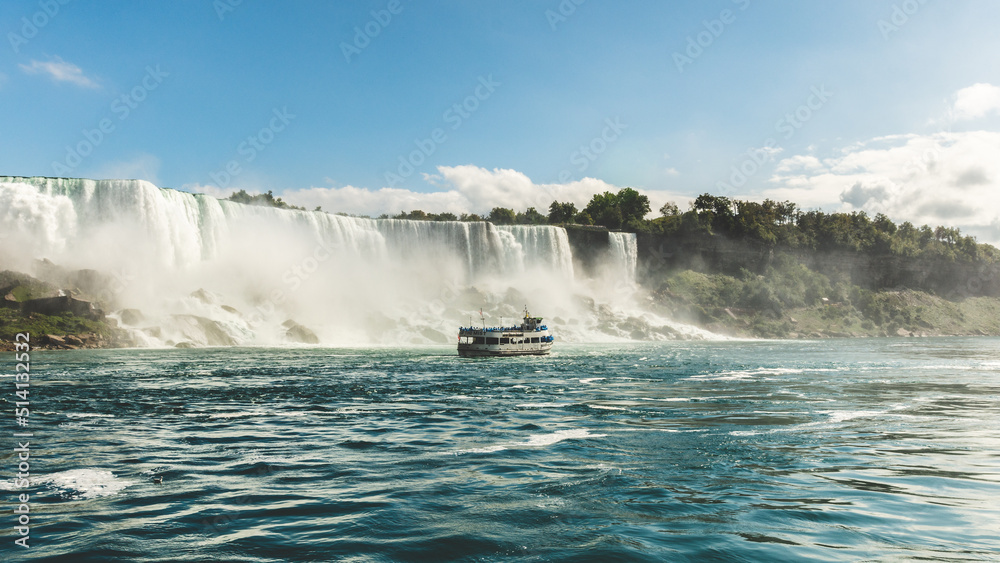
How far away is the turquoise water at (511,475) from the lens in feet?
25.1

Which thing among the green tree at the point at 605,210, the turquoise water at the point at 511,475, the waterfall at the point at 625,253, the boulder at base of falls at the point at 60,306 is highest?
the green tree at the point at 605,210

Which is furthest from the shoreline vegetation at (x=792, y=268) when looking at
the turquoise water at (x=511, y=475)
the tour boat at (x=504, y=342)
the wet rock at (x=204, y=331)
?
the turquoise water at (x=511, y=475)

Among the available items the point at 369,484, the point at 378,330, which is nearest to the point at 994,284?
the point at 378,330

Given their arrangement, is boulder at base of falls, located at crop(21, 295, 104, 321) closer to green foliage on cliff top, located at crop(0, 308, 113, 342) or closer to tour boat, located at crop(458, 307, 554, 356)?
green foliage on cliff top, located at crop(0, 308, 113, 342)

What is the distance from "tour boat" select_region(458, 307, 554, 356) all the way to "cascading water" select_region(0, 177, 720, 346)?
22.2 metres

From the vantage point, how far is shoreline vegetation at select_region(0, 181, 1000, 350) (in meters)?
106

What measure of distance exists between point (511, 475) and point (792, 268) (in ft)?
403

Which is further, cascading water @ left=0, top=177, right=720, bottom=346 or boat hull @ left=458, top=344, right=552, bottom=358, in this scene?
cascading water @ left=0, top=177, right=720, bottom=346

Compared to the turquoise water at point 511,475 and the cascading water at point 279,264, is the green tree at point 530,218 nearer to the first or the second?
the cascading water at point 279,264

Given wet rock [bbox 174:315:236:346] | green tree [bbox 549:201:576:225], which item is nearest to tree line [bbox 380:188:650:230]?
green tree [bbox 549:201:576:225]

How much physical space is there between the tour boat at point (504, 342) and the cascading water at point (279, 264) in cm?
2221

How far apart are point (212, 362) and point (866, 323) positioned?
112 metres

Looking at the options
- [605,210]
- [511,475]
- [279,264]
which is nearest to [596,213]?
[605,210]

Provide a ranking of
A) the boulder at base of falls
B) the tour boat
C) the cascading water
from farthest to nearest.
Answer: the cascading water → the boulder at base of falls → the tour boat
